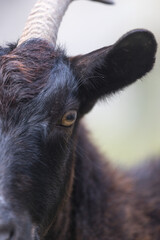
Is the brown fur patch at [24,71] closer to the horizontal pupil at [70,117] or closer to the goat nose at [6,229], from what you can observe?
the horizontal pupil at [70,117]

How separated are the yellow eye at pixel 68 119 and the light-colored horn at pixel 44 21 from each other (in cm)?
78

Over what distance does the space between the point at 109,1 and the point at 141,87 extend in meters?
8.94

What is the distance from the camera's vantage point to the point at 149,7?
57.4 ft

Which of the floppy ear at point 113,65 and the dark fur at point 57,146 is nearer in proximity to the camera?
the dark fur at point 57,146

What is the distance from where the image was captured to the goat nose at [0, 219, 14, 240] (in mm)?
3795

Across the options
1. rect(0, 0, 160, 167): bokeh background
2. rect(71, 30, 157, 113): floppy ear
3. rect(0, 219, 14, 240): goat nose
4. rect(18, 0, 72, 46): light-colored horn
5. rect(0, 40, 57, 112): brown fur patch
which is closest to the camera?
rect(0, 219, 14, 240): goat nose

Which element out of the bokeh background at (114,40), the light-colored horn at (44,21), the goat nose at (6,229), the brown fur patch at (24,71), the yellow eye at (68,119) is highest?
the light-colored horn at (44,21)

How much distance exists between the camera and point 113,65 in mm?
4883

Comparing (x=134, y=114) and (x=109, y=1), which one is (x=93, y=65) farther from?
(x=134, y=114)

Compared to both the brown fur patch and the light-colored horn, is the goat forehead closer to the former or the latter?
the brown fur patch

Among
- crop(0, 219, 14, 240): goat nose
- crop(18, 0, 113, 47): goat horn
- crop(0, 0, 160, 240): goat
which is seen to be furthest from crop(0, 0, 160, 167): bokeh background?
crop(0, 219, 14, 240): goat nose

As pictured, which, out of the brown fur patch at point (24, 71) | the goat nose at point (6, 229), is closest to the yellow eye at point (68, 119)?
the brown fur patch at point (24, 71)

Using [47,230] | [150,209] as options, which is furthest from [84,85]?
[150,209]

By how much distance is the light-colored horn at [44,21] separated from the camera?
16.5 feet
